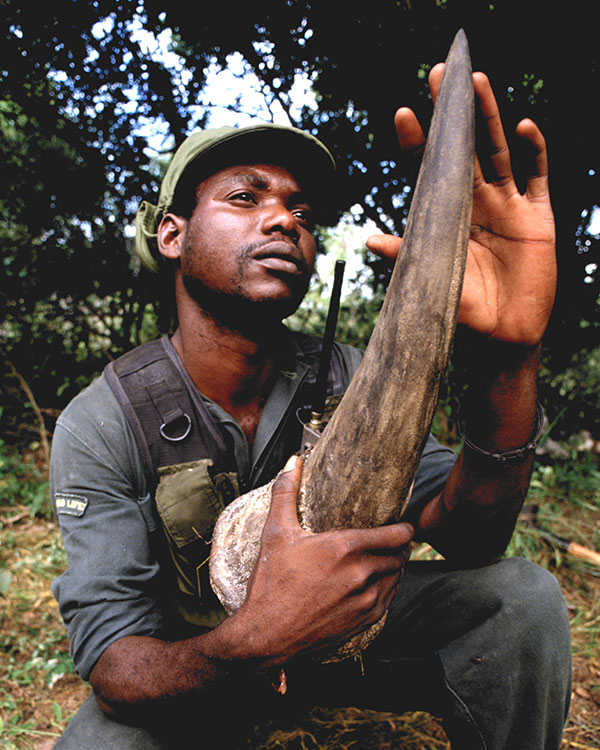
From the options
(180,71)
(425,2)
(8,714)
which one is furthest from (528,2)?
(8,714)

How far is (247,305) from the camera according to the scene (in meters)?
1.92

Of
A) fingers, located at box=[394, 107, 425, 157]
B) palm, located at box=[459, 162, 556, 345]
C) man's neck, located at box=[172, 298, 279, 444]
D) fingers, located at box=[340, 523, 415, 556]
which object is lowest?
fingers, located at box=[340, 523, 415, 556]

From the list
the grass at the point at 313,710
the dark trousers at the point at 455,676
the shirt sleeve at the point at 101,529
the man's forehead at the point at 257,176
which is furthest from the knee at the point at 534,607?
the man's forehead at the point at 257,176

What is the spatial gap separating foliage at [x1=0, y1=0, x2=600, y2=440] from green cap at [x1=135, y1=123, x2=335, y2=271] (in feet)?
2.25

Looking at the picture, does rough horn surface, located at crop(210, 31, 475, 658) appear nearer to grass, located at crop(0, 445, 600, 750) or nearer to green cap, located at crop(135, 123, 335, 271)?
green cap, located at crop(135, 123, 335, 271)

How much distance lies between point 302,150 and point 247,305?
719 mm

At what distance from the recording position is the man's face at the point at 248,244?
1.88m

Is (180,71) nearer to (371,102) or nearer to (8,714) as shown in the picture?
(371,102)

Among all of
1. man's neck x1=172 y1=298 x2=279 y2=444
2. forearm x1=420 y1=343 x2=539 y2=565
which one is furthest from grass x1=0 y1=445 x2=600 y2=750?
man's neck x1=172 y1=298 x2=279 y2=444

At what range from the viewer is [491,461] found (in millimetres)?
1499

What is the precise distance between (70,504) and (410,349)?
4.13ft

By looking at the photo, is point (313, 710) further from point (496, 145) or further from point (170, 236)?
point (496, 145)

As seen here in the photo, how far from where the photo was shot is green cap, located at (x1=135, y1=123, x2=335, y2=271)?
6.56 feet

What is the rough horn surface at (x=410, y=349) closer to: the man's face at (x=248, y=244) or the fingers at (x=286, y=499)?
the fingers at (x=286, y=499)
